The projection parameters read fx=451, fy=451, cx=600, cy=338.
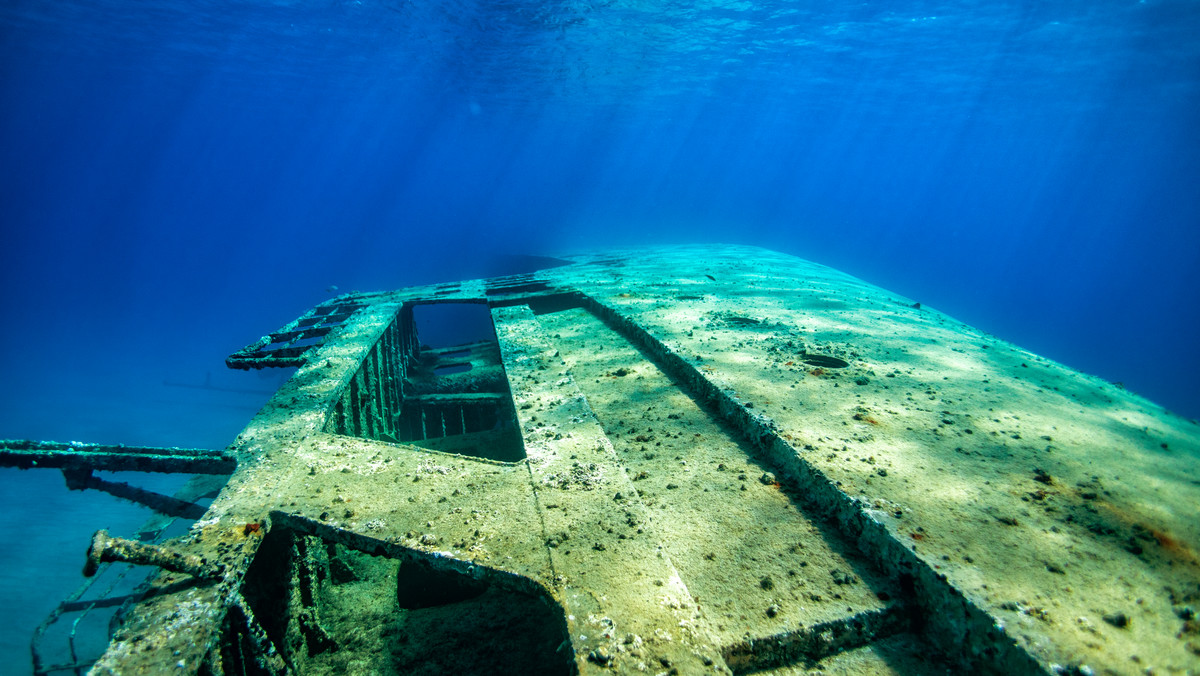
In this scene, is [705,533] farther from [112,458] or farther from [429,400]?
[429,400]

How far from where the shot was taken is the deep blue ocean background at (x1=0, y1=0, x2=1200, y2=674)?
1906 cm

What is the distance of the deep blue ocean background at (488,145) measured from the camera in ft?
62.5

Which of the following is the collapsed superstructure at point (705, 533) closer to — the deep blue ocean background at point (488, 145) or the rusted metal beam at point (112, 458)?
the rusted metal beam at point (112, 458)

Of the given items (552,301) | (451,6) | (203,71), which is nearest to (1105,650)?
(552,301)

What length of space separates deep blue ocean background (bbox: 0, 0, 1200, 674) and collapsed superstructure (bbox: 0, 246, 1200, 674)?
9.68m

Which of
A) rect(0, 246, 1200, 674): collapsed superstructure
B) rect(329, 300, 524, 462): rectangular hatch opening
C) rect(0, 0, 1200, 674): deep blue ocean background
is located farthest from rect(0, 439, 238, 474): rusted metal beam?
rect(0, 0, 1200, 674): deep blue ocean background

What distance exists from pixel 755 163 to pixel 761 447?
389 feet

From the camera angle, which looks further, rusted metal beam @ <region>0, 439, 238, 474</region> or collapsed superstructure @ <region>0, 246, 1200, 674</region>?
rusted metal beam @ <region>0, 439, 238, 474</region>

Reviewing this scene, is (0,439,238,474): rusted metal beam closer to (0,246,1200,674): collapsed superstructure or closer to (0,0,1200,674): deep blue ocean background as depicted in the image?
(0,246,1200,674): collapsed superstructure

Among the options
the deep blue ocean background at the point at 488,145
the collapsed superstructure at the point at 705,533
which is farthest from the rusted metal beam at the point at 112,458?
the deep blue ocean background at the point at 488,145

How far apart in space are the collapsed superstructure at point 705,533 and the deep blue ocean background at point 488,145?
968 cm

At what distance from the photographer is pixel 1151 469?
2363 millimetres

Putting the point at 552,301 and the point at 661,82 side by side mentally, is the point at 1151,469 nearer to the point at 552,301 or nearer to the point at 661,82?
the point at 552,301

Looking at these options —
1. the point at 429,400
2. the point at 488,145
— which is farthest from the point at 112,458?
the point at 488,145
